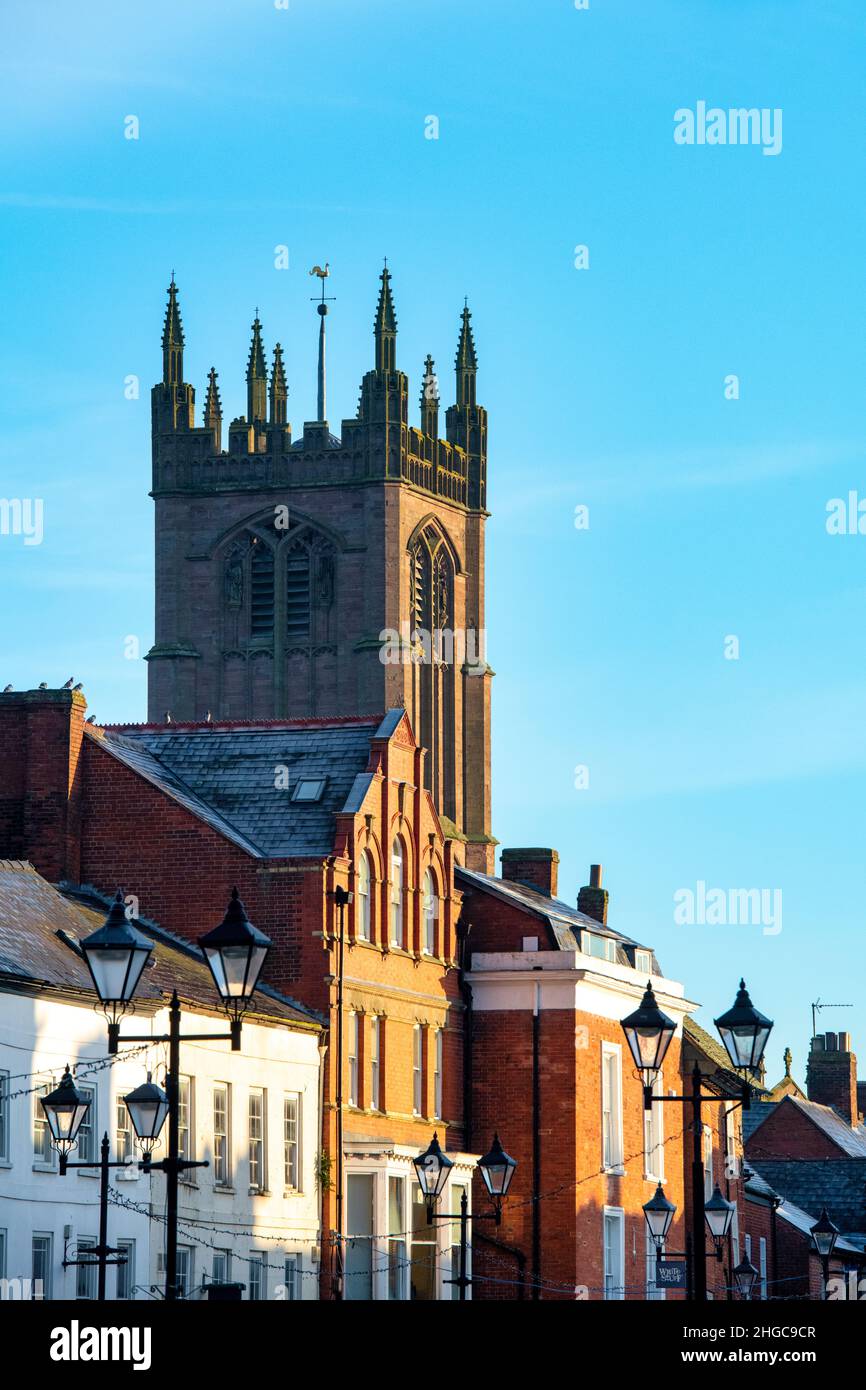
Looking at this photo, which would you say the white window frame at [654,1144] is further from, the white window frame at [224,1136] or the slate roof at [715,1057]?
the white window frame at [224,1136]

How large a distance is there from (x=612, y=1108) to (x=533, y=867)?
31.6 ft

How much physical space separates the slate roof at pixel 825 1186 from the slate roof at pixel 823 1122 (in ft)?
14.8

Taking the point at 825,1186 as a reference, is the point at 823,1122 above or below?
above

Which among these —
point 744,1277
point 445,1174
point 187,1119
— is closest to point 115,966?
point 445,1174

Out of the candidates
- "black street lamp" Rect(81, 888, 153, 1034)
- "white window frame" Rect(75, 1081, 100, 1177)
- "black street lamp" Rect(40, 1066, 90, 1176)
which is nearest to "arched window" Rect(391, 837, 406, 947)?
"white window frame" Rect(75, 1081, 100, 1177)

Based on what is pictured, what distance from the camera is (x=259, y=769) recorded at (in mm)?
62188

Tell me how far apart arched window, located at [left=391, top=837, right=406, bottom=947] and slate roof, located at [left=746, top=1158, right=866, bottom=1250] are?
35.5 meters

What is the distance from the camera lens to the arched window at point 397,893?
2431 inches

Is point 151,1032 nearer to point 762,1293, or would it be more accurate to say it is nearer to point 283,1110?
point 283,1110

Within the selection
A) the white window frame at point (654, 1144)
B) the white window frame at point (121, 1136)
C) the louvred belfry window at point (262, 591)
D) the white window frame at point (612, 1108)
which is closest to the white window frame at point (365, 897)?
the white window frame at point (612, 1108)

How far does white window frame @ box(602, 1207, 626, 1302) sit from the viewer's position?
2562 inches

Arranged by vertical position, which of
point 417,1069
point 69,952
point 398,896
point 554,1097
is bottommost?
point 554,1097

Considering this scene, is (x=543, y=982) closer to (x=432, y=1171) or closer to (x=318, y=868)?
(x=318, y=868)
